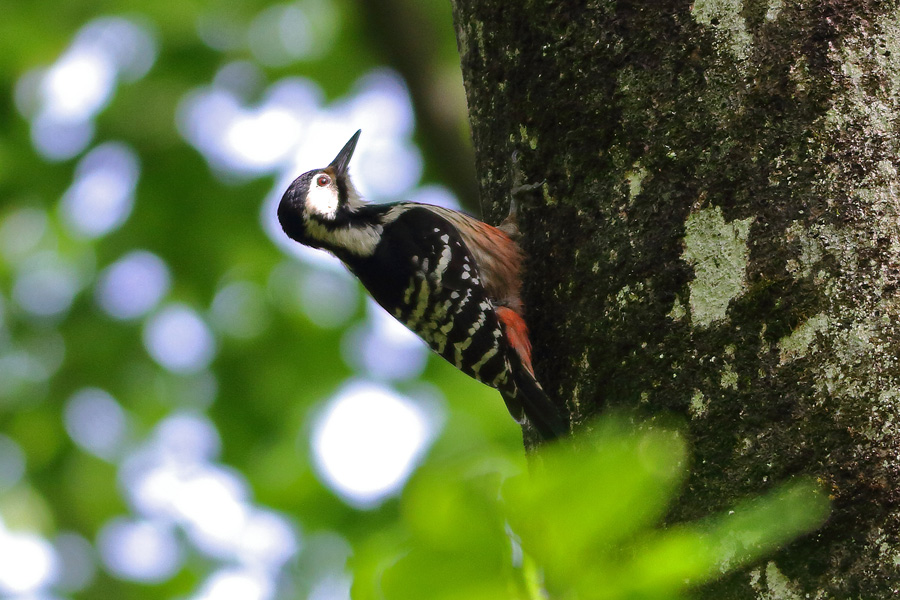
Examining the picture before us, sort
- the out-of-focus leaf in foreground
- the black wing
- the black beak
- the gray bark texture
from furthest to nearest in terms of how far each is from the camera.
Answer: the black beak
the black wing
the gray bark texture
the out-of-focus leaf in foreground

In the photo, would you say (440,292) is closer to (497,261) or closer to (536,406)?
(497,261)

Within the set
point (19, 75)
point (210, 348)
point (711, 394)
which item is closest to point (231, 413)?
point (210, 348)

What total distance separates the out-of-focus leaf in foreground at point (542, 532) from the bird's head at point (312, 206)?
3.90 meters

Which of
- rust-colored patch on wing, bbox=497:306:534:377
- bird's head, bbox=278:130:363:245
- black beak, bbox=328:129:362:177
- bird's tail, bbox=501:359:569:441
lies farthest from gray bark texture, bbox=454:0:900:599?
black beak, bbox=328:129:362:177

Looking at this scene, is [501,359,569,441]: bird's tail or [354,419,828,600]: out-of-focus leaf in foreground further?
[501,359,569,441]: bird's tail

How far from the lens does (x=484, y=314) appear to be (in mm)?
3840

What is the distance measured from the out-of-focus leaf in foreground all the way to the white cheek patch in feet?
12.9

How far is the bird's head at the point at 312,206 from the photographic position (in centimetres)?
477

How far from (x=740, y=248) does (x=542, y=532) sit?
1.47m

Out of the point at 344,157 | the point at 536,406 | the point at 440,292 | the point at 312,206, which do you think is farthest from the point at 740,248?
the point at 344,157

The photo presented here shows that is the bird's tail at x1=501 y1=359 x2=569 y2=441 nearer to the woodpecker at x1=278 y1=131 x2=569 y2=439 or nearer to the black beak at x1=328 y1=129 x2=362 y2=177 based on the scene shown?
the woodpecker at x1=278 y1=131 x2=569 y2=439

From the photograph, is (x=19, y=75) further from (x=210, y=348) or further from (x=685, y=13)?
(x=685, y=13)

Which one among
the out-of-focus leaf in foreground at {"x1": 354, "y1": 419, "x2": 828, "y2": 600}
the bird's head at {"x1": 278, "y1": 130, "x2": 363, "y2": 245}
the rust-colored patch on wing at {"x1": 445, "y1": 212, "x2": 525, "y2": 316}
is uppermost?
the bird's head at {"x1": 278, "y1": 130, "x2": 363, "y2": 245}

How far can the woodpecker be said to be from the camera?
358 cm
